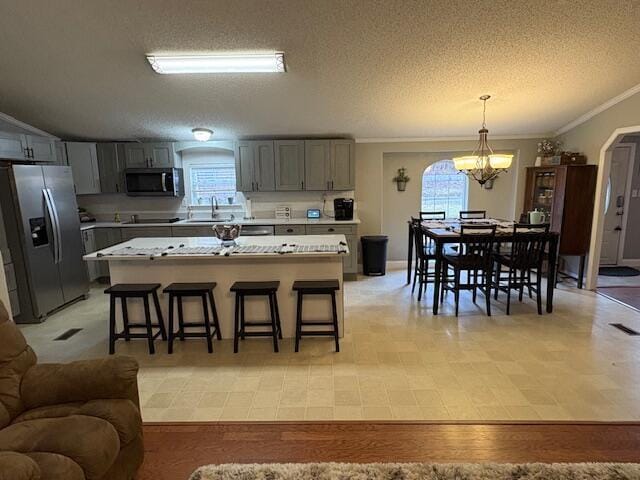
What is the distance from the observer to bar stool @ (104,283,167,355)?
3086 millimetres

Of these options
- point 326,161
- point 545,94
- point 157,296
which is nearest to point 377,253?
point 326,161

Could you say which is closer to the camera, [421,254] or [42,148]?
[421,254]

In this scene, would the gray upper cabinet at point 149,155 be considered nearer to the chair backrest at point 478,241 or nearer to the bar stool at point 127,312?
the bar stool at point 127,312

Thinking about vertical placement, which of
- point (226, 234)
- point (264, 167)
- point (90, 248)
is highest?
point (264, 167)

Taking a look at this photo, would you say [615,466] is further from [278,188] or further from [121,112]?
[121,112]

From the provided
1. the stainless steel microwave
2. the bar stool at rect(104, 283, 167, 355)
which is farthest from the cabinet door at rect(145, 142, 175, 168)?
the bar stool at rect(104, 283, 167, 355)

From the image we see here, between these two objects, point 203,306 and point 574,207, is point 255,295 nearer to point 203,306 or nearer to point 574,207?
point 203,306

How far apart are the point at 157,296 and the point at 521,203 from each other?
563 centimetres

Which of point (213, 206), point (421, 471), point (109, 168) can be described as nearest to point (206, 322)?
point (421, 471)

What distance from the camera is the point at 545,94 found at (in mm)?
4094

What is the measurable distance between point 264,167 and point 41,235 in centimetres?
294

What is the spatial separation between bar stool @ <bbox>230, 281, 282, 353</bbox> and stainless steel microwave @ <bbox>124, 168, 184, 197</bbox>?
9.74ft

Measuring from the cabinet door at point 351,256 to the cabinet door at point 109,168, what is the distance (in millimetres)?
3722

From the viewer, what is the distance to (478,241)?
12.7 feet
